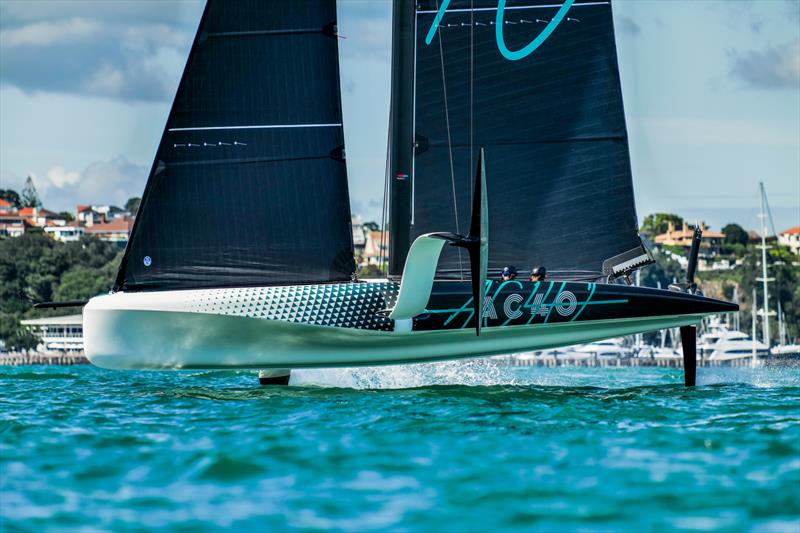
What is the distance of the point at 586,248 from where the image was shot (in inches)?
756

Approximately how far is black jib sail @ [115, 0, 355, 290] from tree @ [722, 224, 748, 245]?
15061cm

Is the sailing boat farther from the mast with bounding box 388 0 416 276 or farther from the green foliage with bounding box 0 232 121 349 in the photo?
the green foliage with bounding box 0 232 121 349

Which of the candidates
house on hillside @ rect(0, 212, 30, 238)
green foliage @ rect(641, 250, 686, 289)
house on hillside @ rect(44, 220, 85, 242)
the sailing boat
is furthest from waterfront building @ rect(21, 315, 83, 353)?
the sailing boat

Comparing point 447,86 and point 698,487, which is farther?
point 447,86

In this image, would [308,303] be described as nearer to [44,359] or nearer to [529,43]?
[529,43]

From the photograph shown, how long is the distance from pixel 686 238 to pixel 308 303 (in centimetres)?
14684

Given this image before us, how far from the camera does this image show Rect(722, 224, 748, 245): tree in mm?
162750

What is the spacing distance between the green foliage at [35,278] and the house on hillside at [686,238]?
8415 cm

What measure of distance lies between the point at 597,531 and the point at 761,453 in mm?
3578

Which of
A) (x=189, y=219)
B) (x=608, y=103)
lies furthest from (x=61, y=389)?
(x=608, y=103)

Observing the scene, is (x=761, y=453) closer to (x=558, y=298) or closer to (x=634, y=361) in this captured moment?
(x=558, y=298)

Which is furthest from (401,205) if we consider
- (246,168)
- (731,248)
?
(731,248)

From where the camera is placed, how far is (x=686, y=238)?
159250mm

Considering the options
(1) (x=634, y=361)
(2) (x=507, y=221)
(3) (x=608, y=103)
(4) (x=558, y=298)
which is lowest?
(1) (x=634, y=361)
